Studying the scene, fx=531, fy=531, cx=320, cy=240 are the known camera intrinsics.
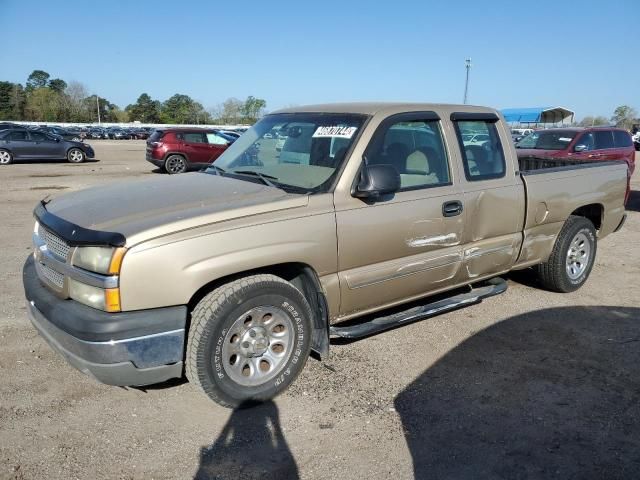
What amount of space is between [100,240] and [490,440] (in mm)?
2441

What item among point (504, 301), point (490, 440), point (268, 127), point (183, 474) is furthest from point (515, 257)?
point (183, 474)

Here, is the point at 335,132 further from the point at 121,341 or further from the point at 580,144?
the point at 580,144

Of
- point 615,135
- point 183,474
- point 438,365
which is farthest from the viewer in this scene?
point 615,135

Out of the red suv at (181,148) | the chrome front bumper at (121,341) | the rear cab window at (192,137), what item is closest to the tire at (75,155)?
the red suv at (181,148)

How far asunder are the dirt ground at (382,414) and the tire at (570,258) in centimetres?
72

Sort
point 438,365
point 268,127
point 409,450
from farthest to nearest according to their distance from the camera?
point 268,127 < point 438,365 < point 409,450

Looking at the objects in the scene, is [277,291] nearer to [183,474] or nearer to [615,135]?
[183,474]

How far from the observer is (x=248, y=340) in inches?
130

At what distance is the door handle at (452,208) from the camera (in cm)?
405

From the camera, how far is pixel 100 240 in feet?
9.34

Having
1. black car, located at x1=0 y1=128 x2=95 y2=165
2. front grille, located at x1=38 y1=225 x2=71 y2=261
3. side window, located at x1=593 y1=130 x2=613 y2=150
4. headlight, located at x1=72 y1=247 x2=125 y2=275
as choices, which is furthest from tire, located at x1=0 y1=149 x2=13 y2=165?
headlight, located at x1=72 y1=247 x2=125 y2=275

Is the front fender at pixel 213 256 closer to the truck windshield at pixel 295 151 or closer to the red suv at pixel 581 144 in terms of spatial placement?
the truck windshield at pixel 295 151

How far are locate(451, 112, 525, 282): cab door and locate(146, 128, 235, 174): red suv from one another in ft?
47.1

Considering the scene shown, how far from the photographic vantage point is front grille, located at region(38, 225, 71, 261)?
3129 mm
